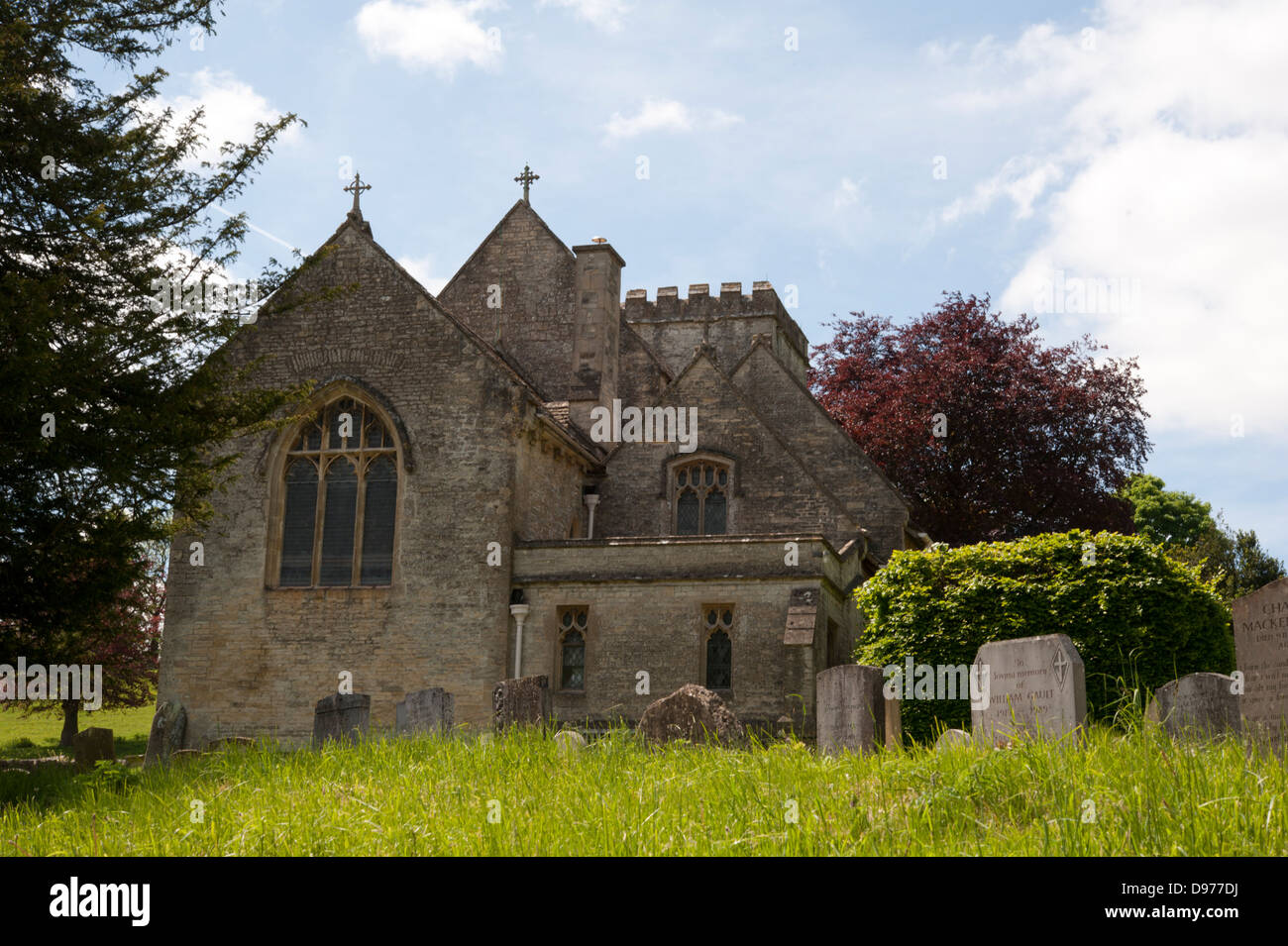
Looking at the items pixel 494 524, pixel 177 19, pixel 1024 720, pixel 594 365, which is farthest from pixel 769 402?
pixel 1024 720

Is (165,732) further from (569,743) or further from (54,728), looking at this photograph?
(54,728)

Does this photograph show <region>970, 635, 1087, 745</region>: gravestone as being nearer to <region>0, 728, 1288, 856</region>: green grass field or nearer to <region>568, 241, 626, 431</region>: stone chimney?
<region>0, 728, 1288, 856</region>: green grass field

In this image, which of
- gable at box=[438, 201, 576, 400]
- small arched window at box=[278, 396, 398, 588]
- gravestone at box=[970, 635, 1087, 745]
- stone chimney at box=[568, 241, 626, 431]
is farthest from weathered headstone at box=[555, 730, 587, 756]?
gable at box=[438, 201, 576, 400]

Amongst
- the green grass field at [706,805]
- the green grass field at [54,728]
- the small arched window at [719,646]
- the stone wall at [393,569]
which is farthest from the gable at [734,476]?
the green grass field at [706,805]

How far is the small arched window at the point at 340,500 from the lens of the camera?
2266cm

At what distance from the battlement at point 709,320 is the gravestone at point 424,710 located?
25.5 meters

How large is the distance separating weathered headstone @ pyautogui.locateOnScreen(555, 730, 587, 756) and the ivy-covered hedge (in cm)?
549

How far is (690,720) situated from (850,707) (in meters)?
1.57

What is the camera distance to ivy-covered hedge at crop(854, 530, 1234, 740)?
15.5 meters

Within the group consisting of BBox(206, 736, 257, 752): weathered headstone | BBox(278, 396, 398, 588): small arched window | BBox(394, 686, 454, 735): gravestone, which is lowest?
BBox(206, 736, 257, 752): weathered headstone

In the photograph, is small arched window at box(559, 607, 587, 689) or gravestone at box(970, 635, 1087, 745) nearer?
gravestone at box(970, 635, 1087, 745)

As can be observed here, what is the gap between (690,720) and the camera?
12352 millimetres

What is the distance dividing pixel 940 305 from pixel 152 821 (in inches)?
1156
